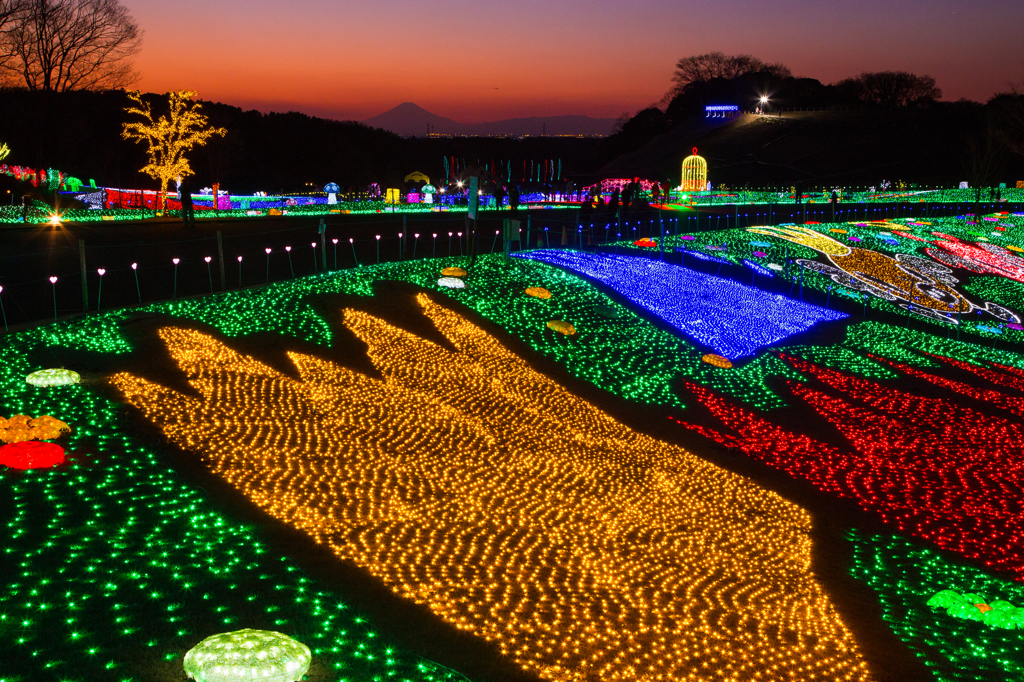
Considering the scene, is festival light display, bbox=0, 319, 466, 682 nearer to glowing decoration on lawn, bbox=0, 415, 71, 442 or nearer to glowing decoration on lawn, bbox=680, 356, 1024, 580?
glowing decoration on lawn, bbox=0, 415, 71, 442

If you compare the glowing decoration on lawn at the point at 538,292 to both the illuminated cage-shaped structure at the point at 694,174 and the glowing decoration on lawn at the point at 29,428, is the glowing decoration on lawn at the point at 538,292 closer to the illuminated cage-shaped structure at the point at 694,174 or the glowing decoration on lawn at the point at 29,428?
the glowing decoration on lawn at the point at 29,428

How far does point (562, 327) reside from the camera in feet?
44.3

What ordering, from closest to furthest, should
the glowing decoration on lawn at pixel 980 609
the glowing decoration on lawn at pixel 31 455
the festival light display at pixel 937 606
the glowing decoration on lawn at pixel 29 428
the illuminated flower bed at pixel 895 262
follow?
the festival light display at pixel 937 606, the glowing decoration on lawn at pixel 980 609, the glowing decoration on lawn at pixel 31 455, the glowing decoration on lawn at pixel 29 428, the illuminated flower bed at pixel 895 262

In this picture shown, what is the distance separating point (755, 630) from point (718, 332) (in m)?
9.92

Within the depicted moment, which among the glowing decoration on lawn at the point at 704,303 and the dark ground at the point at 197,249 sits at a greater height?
the dark ground at the point at 197,249

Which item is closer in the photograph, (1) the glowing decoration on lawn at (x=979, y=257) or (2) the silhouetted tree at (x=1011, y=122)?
(1) the glowing decoration on lawn at (x=979, y=257)

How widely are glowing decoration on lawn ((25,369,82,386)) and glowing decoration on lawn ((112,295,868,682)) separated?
0.46m

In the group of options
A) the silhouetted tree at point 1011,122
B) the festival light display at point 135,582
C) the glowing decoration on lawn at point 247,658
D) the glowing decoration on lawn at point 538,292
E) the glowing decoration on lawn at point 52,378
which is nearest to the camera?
the glowing decoration on lawn at point 247,658

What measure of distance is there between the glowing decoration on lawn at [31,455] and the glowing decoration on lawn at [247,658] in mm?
3263

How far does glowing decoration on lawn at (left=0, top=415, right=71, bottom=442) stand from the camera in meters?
6.99

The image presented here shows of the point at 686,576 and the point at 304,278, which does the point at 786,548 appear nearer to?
the point at 686,576

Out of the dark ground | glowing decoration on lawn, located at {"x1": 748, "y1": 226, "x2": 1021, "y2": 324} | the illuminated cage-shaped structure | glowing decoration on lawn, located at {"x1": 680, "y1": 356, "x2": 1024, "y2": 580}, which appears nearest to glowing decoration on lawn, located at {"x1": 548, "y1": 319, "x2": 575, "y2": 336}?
glowing decoration on lawn, located at {"x1": 680, "y1": 356, "x2": 1024, "y2": 580}

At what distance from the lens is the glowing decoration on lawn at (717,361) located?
13.0m

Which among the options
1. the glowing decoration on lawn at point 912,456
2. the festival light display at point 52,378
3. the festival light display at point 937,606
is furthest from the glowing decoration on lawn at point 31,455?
the glowing decoration on lawn at point 912,456
